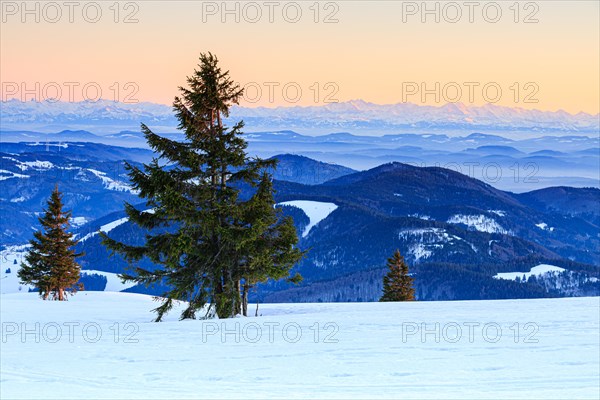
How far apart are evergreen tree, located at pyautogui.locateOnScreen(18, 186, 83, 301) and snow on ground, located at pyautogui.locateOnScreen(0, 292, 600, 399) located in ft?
89.5

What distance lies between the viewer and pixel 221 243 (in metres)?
26.3

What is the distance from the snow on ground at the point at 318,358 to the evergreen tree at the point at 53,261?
89.5 feet

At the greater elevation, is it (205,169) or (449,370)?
(205,169)

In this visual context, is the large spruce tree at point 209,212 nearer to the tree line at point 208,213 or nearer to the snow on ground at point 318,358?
the tree line at point 208,213

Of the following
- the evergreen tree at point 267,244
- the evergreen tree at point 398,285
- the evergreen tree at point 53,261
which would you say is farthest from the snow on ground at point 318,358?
the evergreen tree at point 398,285

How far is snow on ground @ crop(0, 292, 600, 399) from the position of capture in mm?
12969

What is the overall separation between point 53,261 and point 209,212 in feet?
91.5

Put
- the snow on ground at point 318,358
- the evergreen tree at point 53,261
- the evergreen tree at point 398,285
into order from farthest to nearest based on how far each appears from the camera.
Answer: the evergreen tree at point 398,285 → the evergreen tree at point 53,261 → the snow on ground at point 318,358

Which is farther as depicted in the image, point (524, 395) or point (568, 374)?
point (568, 374)

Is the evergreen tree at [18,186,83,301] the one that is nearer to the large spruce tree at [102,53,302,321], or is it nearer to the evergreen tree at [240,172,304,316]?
the large spruce tree at [102,53,302,321]

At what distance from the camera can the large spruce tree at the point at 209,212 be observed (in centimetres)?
2525

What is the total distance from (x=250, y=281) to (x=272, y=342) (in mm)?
9135

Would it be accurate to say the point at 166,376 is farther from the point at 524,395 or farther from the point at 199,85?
the point at 199,85

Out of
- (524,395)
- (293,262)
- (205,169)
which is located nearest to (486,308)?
(293,262)
